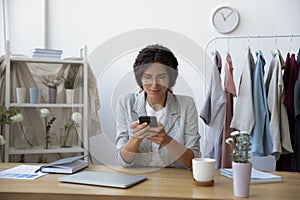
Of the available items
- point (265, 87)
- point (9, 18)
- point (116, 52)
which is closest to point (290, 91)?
point (265, 87)

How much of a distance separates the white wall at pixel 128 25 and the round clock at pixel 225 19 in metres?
0.04


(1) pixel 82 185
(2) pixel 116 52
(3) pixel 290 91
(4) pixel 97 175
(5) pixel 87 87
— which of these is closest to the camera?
(1) pixel 82 185

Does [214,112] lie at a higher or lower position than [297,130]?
higher

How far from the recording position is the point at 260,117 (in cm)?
236

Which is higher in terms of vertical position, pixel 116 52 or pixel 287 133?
pixel 116 52

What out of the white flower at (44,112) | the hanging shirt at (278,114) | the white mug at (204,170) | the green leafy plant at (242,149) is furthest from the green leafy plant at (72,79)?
the green leafy plant at (242,149)

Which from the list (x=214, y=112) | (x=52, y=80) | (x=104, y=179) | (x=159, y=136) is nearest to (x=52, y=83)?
(x=52, y=80)

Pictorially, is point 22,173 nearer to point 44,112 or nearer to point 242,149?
point 242,149

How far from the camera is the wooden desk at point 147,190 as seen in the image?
1.10m

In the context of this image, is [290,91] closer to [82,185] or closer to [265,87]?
[265,87]

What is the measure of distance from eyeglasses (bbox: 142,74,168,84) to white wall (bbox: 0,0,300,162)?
1067 mm

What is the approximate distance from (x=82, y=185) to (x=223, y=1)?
83.6 inches

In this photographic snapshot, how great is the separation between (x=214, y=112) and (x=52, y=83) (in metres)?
1.17

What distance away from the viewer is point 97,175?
1.33 metres
